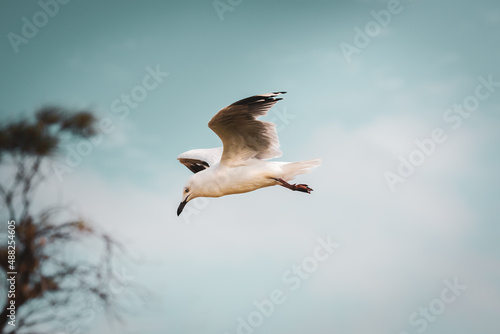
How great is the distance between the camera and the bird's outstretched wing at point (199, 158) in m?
8.80

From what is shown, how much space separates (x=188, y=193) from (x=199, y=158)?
5.29 ft

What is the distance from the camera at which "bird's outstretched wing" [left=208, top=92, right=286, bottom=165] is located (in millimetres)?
6289

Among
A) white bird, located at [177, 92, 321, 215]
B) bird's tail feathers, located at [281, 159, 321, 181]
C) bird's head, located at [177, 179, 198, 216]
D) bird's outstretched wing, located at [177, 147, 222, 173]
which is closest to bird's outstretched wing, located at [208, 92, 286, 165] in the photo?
white bird, located at [177, 92, 321, 215]

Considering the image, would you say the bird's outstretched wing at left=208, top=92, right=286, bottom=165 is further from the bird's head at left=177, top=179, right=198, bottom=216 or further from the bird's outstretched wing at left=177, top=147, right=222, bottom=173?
the bird's outstretched wing at left=177, top=147, right=222, bottom=173

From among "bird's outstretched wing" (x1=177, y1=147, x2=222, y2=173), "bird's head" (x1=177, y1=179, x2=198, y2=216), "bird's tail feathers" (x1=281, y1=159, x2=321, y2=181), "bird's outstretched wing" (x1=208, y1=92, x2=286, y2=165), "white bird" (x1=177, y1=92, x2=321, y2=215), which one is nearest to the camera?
"bird's outstretched wing" (x1=208, y1=92, x2=286, y2=165)

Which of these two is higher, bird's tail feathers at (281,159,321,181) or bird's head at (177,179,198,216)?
bird's tail feathers at (281,159,321,181)

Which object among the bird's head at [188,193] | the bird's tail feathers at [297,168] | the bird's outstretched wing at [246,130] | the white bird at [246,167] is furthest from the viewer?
the bird's head at [188,193]

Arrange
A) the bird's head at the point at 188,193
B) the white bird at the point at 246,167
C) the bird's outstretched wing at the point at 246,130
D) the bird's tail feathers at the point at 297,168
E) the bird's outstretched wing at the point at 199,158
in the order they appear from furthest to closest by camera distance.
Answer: the bird's outstretched wing at the point at 199,158 → the bird's head at the point at 188,193 → the bird's tail feathers at the point at 297,168 → the white bird at the point at 246,167 → the bird's outstretched wing at the point at 246,130

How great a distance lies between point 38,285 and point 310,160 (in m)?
4.43

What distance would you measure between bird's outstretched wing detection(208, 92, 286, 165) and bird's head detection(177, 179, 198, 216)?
60cm

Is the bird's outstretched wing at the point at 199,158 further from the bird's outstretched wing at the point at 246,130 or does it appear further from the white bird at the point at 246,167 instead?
the bird's outstretched wing at the point at 246,130

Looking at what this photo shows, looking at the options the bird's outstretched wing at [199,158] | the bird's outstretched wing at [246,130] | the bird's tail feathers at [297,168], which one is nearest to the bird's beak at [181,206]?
the bird's outstretched wing at [246,130]

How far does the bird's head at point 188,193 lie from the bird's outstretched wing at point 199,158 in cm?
132

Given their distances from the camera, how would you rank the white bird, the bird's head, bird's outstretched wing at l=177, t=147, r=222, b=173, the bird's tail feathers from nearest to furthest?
the white bird
the bird's tail feathers
the bird's head
bird's outstretched wing at l=177, t=147, r=222, b=173
